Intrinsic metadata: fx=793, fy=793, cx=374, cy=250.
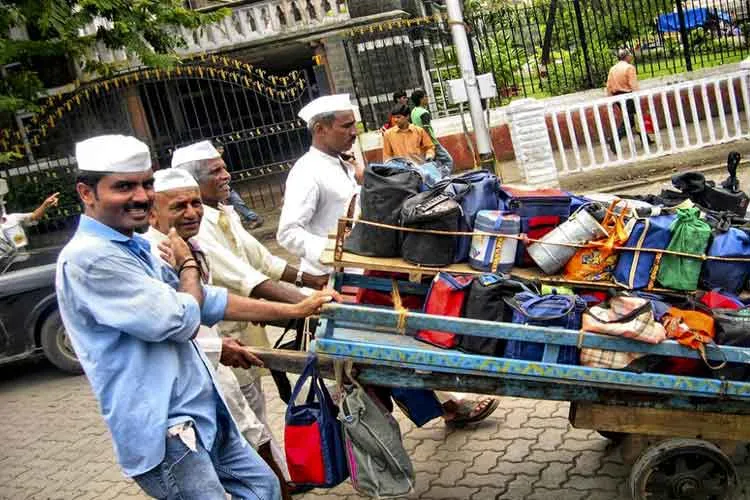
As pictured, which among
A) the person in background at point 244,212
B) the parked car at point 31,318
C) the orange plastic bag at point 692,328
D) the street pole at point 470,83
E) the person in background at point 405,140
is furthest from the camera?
the person in background at point 244,212

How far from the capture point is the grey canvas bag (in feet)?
10.5

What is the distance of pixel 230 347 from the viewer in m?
3.22

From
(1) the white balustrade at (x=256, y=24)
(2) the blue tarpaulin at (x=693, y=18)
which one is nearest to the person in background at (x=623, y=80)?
(2) the blue tarpaulin at (x=693, y=18)

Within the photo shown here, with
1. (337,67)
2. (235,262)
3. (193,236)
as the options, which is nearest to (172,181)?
(193,236)

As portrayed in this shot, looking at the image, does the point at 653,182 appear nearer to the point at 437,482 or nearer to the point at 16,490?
the point at 437,482

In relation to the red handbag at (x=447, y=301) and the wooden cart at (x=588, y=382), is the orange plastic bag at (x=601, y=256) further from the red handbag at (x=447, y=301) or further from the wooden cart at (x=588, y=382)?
the red handbag at (x=447, y=301)

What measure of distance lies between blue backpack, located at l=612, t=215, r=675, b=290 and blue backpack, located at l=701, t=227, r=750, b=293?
20 cm

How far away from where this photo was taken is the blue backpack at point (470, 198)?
3.38 metres

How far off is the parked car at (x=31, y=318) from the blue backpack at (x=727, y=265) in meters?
5.42

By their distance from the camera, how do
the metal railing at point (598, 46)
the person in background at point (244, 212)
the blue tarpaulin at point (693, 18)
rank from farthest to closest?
the blue tarpaulin at point (693, 18), the metal railing at point (598, 46), the person in background at point (244, 212)

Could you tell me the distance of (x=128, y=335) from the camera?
98.4 inches

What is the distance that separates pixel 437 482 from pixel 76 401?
11.9 ft

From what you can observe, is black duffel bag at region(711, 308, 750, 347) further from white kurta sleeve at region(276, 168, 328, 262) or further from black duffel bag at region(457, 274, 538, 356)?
white kurta sleeve at region(276, 168, 328, 262)

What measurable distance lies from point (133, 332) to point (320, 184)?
1.93 meters
